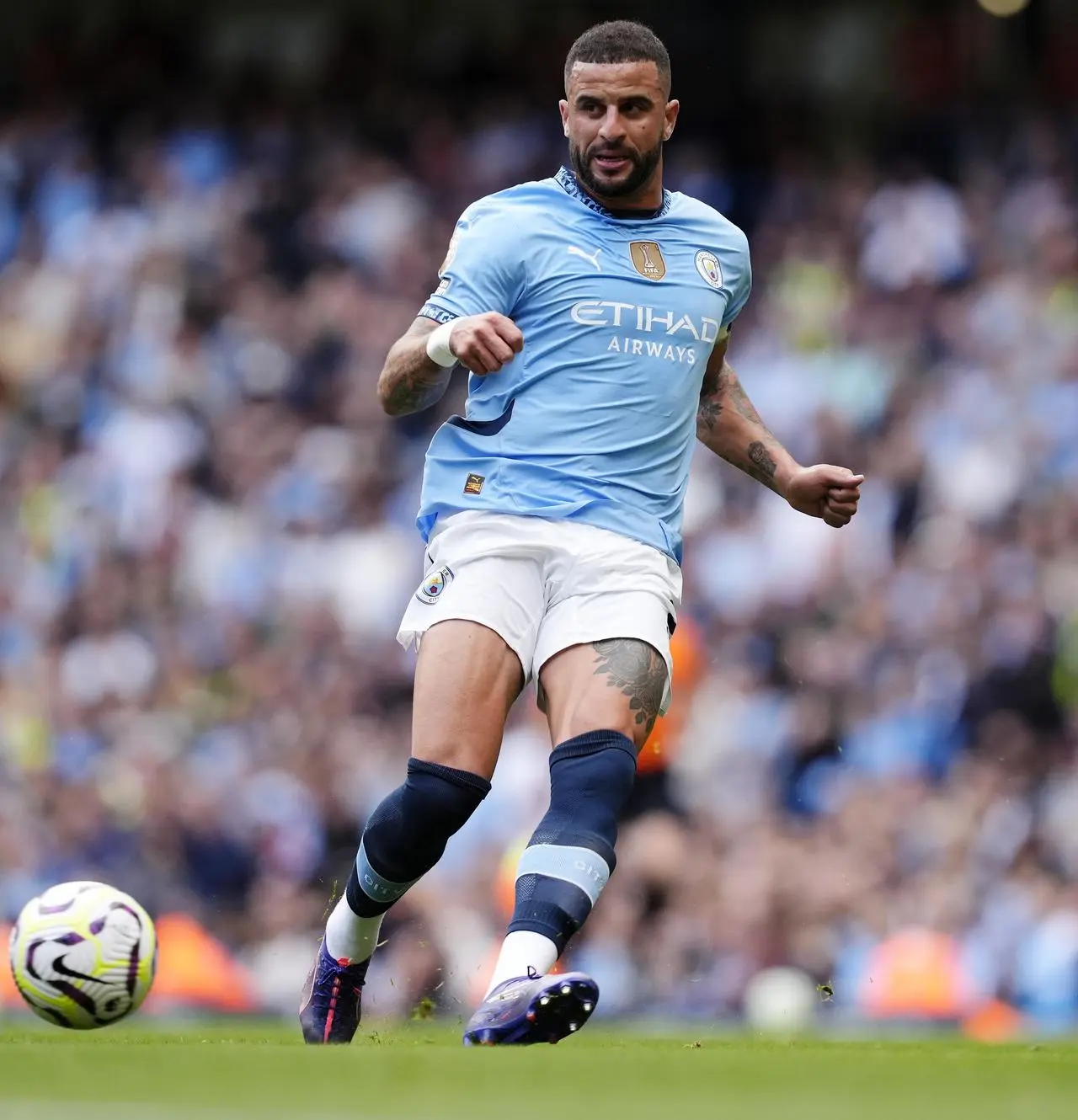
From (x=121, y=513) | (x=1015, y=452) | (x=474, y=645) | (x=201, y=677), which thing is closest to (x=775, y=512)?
(x=1015, y=452)

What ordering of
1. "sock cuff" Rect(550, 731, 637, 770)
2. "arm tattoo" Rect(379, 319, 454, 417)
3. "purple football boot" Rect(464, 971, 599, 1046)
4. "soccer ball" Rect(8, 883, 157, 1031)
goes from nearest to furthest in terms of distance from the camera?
"purple football boot" Rect(464, 971, 599, 1046), "sock cuff" Rect(550, 731, 637, 770), "arm tattoo" Rect(379, 319, 454, 417), "soccer ball" Rect(8, 883, 157, 1031)

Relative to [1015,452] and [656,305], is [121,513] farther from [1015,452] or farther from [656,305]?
[656,305]

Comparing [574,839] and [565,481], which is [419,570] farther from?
[574,839]

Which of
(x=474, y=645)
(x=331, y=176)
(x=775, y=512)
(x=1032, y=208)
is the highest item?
(x=331, y=176)

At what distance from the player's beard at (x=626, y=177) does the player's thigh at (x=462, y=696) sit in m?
1.29

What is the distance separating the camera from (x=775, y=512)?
1352 cm

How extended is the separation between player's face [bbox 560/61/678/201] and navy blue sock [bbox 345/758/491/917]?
1700mm

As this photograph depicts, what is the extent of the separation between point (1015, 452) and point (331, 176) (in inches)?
267

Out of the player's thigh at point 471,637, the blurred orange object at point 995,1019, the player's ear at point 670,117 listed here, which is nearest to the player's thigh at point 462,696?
the player's thigh at point 471,637

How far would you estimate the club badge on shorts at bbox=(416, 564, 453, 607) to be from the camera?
241 inches

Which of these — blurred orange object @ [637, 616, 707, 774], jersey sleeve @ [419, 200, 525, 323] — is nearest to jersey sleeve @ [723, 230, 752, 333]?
jersey sleeve @ [419, 200, 525, 323]

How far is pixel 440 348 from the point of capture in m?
5.88

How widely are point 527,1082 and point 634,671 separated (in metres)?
1.70

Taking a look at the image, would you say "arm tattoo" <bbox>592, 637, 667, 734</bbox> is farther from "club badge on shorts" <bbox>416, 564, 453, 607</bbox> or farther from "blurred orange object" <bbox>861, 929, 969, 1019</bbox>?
"blurred orange object" <bbox>861, 929, 969, 1019</bbox>
